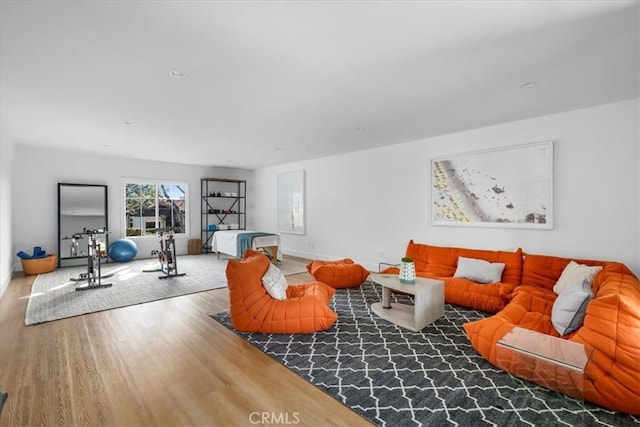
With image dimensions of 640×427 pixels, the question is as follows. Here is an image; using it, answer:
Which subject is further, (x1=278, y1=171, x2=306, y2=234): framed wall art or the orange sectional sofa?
(x1=278, y1=171, x2=306, y2=234): framed wall art

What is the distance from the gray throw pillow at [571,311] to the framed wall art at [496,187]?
177 cm

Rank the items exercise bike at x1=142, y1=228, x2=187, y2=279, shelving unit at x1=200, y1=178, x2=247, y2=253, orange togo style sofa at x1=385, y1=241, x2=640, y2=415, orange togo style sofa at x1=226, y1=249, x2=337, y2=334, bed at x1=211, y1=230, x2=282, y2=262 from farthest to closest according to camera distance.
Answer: shelving unit at x1=200, y1=178, x2=247, y2=253 → bed at x1=211, y1=230, x2=282, y2=262 → exercise bike at x1=142, y1=228, x2=187, y2=279 → orange togo style sofa at x1=226, y1=249, x2=337, y2=334 → orange togo style sofa at x1=385, y1=241, x2=640, y2=415

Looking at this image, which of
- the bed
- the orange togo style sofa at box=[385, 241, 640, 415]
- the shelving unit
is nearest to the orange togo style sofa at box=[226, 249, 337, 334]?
the orange togo style sofa at box=[385, 241, 640, 415]

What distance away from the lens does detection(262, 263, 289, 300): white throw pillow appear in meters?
3.07

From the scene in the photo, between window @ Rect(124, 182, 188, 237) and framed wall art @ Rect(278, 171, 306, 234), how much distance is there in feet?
8.77

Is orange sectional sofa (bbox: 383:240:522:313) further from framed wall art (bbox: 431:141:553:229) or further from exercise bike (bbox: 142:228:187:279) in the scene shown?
exercise bike (bbox: 142:228:187:279)

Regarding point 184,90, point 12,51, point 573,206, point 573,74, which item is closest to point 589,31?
point 573,74

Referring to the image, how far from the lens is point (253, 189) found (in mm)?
9438

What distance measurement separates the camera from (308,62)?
98.4 inches

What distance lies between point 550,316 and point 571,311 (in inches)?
16.3

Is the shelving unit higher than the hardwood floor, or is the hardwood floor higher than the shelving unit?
the shelving unit

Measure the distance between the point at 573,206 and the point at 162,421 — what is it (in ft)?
15.7

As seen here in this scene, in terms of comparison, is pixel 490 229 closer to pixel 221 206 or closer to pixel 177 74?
pixel 177 74

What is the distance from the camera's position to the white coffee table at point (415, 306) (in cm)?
309
